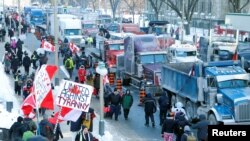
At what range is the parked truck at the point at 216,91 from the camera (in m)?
19.6

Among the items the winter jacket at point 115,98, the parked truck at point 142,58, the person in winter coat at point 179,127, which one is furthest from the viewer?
the parked truck at point 142,58

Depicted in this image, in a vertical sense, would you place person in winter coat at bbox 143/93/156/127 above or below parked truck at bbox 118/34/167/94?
below

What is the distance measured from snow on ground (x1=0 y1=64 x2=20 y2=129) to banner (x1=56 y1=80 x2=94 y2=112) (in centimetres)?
242

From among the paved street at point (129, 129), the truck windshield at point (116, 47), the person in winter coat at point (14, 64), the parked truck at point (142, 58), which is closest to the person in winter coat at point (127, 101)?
the paved street at point (129, 129)

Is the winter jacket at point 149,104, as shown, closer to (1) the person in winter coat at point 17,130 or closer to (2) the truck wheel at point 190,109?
Answer: (2) the truck wheel at point 190,109

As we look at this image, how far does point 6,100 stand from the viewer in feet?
85.7

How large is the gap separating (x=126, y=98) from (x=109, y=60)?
1372cm

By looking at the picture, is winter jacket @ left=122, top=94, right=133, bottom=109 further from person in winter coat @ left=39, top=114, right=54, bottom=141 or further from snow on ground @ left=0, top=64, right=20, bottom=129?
person in winter coat @ left=39, top=114, right=54, bottom=141

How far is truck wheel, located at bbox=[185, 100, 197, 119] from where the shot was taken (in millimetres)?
22413

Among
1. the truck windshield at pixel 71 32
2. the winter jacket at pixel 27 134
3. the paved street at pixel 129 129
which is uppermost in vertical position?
the truck windshield at pixel 71 32

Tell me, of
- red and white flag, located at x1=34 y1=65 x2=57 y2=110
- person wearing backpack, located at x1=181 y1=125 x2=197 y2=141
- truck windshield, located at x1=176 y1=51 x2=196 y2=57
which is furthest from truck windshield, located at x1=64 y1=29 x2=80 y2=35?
person wearing backpack, located at x1=181 y1=125 x2=197 y2=141

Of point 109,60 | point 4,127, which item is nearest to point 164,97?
point 4,127

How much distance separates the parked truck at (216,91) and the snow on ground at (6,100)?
6547 millimetres

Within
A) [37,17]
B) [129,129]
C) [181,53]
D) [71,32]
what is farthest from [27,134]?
[37,17]
